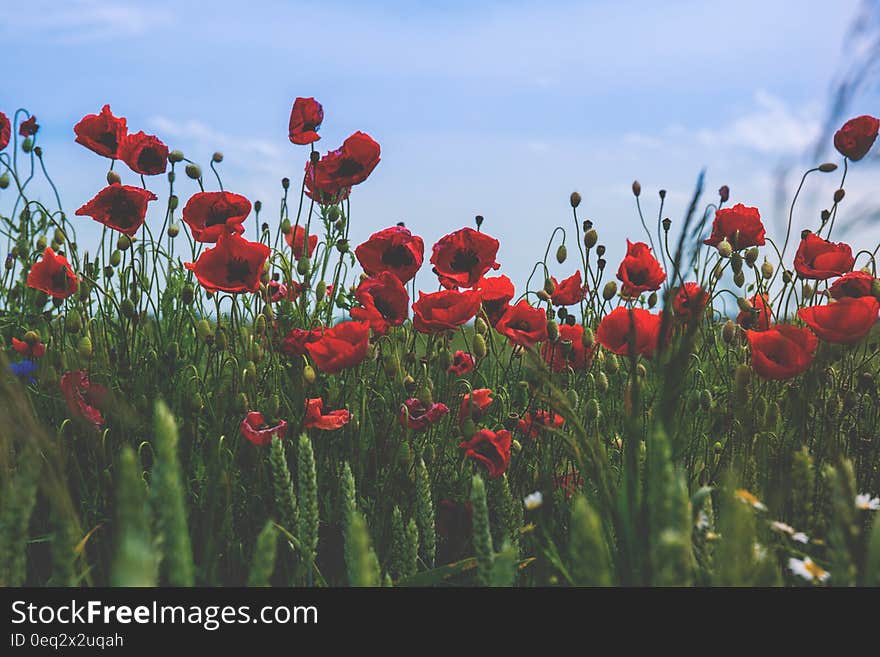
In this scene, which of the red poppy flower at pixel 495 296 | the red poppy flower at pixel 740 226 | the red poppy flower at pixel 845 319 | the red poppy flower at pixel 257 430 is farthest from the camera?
the red poppy flower at pixel 740 226

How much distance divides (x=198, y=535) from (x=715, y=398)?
1.62 meters

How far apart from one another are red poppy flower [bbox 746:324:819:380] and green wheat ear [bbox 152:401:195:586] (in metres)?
1.53

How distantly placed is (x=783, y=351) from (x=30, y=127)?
9.37 ft

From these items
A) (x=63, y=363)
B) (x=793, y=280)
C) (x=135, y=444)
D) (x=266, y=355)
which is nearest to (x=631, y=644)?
(x=135, y=444)

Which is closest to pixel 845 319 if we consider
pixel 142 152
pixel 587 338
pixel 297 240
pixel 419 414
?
pixel 587 338

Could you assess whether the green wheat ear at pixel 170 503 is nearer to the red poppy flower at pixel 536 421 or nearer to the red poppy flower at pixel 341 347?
the red poppy flower at pixel 341 347

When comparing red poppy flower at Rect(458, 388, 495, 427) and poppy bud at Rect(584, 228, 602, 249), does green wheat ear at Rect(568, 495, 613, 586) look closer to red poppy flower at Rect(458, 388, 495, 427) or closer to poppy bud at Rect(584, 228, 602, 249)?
red poppy flower at Rect(458, 388, 495, 427)

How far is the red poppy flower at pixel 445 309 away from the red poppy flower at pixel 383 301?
0.05 m

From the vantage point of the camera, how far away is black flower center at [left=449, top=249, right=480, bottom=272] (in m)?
2.36

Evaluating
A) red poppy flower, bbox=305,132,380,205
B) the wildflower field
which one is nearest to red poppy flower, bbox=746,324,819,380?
the wildflower field

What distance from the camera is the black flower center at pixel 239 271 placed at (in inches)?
87.4

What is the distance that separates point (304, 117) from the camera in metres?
2.71

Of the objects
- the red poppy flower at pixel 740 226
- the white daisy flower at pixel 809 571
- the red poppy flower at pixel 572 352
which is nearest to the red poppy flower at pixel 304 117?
the red poppy flower at pixel 572 352

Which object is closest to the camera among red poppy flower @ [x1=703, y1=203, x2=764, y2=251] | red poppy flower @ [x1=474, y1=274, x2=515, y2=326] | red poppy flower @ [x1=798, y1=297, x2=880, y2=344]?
red poppy flower @ [x1=798, y1=297, x2=880, y2=344]
